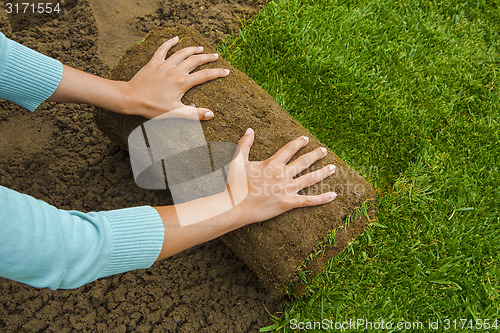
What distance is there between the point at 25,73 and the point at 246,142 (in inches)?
44.5

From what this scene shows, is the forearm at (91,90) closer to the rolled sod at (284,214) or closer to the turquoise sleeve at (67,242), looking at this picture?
the rolled sod at (284,214)

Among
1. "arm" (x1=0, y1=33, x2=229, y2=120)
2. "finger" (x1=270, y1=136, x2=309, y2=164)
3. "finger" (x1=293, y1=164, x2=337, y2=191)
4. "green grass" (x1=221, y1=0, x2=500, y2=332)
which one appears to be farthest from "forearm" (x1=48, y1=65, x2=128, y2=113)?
"green grass" (x1=221, y1=0, x2=500, y2=332)

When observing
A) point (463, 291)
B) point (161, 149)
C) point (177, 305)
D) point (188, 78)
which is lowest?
point (177, 305)

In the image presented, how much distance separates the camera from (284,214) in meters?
1.88

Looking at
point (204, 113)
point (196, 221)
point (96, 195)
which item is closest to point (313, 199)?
point (196, 221)

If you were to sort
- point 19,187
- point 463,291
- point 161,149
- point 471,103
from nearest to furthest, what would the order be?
point 161,149
point 463,291
point 19,187
point 471,103

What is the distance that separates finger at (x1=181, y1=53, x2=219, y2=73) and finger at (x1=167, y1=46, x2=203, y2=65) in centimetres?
3

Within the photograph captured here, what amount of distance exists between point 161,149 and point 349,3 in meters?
2.10

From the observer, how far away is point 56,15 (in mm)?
3150

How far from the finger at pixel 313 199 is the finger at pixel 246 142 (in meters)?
0.32

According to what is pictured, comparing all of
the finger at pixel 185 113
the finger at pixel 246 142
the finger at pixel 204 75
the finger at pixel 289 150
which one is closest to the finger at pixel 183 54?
the finger at pixel 204 75

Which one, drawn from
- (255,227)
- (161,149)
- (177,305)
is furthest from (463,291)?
(161,149)

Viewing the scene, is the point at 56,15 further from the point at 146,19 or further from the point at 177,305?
the point at 177,305

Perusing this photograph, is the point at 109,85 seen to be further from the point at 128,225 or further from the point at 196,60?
the point at 128,225
